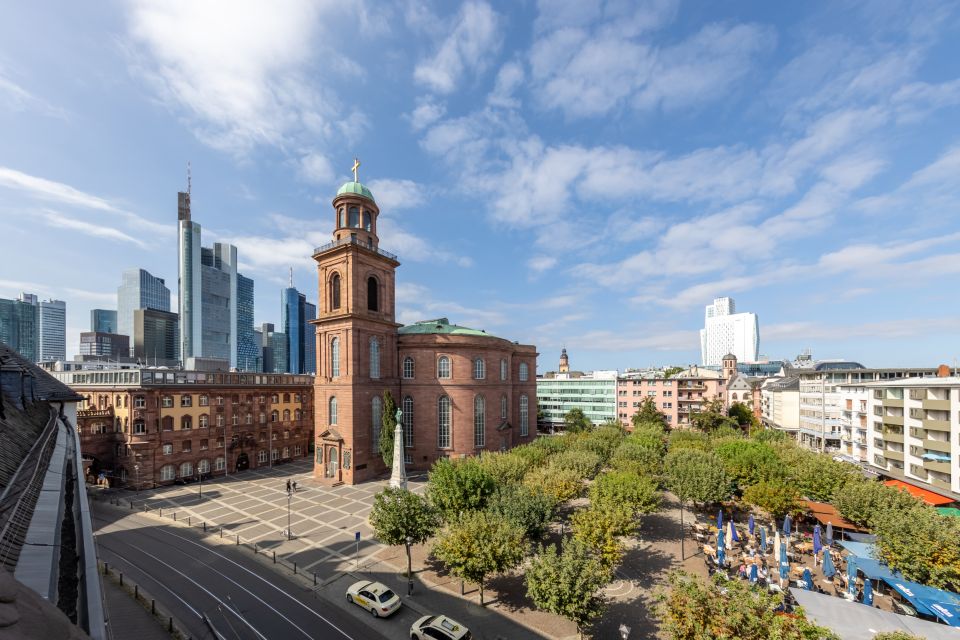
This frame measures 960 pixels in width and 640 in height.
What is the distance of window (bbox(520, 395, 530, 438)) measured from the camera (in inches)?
2598

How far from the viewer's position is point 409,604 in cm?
2334

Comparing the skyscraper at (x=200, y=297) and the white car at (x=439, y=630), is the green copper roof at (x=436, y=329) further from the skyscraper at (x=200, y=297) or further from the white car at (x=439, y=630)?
the skyscraper at (x=200, y=297)

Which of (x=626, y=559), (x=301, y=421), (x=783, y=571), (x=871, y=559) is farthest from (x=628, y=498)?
(x=301, y=421)

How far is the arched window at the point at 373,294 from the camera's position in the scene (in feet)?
165

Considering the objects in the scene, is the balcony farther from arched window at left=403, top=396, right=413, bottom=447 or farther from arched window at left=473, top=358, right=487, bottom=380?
arched window at left=403, top=396, right=413, bottom=447

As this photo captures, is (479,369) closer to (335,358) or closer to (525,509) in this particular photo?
(335,358)

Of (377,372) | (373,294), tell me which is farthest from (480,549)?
(373,294)

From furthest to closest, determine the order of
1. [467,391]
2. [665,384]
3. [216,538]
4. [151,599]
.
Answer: [665,384]
[467,391]
[216,538]
[151,599]

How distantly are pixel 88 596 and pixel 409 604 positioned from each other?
2082cm

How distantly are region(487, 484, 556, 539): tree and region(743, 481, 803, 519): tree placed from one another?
18457 millimetres

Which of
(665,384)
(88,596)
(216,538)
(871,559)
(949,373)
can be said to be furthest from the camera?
(665,384)

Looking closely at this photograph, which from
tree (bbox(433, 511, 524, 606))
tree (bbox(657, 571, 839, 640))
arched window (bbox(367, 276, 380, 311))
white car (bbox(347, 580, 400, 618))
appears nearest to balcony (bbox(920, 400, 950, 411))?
tree (bbox(657, 571, 839, 640))

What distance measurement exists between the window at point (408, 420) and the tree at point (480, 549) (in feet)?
96.9

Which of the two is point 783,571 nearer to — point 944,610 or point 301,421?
point 944,610
